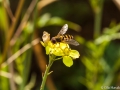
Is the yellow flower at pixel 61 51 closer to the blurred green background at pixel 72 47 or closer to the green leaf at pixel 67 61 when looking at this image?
the green leaf at pixel 67 61

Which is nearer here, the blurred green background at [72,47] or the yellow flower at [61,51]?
the yellow flower at [61,51]

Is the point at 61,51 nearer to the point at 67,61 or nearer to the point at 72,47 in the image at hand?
the point at 67,61

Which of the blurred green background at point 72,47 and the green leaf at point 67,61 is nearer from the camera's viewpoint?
the green leaf at point 67,61

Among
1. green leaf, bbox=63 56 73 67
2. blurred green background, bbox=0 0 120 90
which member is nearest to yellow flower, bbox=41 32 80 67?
green leaf, bbox=63 56 73 67

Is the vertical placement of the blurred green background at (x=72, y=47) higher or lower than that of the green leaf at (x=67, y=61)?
lower

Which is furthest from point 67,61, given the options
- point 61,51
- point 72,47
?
point 72,47

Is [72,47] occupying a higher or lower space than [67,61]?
lower

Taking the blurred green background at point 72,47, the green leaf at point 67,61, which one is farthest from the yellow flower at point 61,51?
the blurred green background at point 72,47

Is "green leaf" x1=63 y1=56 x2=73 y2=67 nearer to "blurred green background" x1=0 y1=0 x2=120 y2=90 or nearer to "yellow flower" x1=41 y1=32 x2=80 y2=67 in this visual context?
"yellow flower" x1=41 y1=32 x2=80 y2=67

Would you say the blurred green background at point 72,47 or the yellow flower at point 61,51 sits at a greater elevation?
the yellow flower at point 61,51
